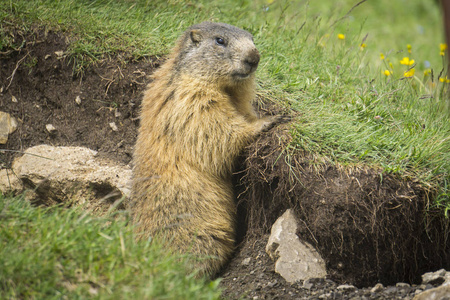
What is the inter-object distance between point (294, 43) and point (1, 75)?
3428mm

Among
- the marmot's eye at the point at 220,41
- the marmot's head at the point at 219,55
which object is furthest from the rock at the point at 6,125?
the marmot's eye at the point at 220,41

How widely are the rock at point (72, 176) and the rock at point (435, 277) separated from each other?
2.90 metres

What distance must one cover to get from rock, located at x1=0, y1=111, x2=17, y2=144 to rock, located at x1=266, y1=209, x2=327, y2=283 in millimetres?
3170

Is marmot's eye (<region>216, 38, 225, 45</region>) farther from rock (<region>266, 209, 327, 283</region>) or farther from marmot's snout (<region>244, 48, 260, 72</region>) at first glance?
rock (<region>266, 209, 327, 283</region>)

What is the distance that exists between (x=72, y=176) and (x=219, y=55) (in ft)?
6.75

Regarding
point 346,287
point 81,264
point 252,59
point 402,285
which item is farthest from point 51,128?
point 402,285

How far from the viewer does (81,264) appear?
3098mm

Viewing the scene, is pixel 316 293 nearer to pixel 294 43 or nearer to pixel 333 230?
pixel 333 230

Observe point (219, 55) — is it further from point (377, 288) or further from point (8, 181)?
point (8, 181)

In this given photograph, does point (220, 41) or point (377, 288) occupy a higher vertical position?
point (220, 41)

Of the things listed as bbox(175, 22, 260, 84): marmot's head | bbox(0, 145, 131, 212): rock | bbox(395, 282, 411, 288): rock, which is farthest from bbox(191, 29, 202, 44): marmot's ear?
bbox(395, 282, 411, 288): rock

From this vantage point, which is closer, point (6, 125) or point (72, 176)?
point (72, 176)

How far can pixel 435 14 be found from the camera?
1130 cm

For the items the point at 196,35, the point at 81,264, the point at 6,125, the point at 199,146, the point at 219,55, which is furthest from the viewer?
the point at 6,125
